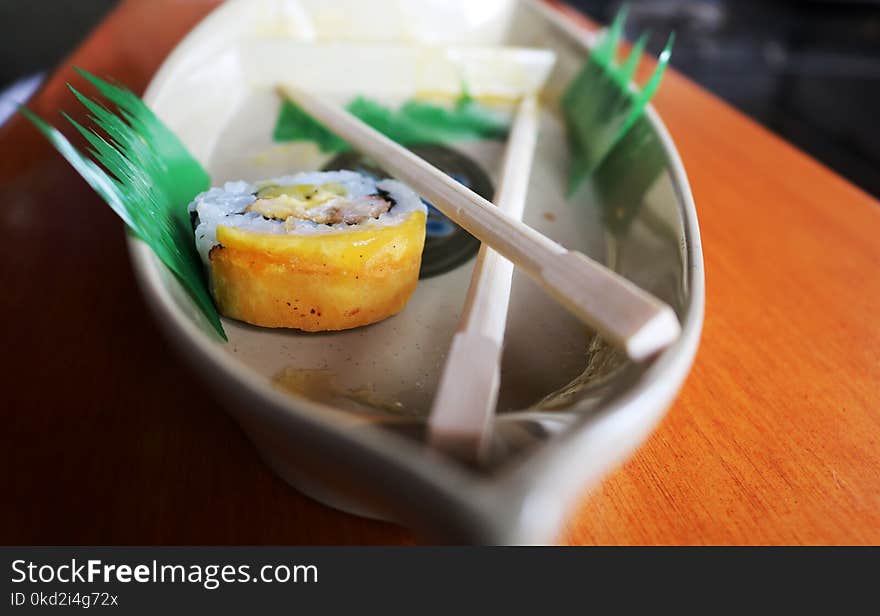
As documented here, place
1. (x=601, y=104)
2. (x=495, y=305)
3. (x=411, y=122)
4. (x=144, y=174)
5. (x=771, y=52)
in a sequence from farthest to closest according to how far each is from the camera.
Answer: (x=771, y=52), (x=411, y=122), (x=601, y=104), (x=144, y=174), (x=495, y=305)

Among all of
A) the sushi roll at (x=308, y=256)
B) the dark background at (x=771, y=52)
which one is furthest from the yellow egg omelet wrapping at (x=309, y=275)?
the dark background at (x=771, y=52)

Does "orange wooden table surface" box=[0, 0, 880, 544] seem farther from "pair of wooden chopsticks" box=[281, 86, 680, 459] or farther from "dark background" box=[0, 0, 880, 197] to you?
"dark background" box=[0, 0, 880, 197]

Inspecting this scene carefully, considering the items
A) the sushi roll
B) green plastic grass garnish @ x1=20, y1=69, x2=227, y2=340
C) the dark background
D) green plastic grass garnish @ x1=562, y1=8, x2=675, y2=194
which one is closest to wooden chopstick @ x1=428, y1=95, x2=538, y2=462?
the sushi roll

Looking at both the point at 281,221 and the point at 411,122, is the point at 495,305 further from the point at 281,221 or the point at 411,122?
the point at 411,122

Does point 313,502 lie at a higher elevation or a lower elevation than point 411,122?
lower

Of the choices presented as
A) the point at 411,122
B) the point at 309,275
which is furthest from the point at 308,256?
the point at 411,122

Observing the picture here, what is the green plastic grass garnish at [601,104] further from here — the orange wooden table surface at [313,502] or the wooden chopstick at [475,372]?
the wooden chopstick at [475,372]
